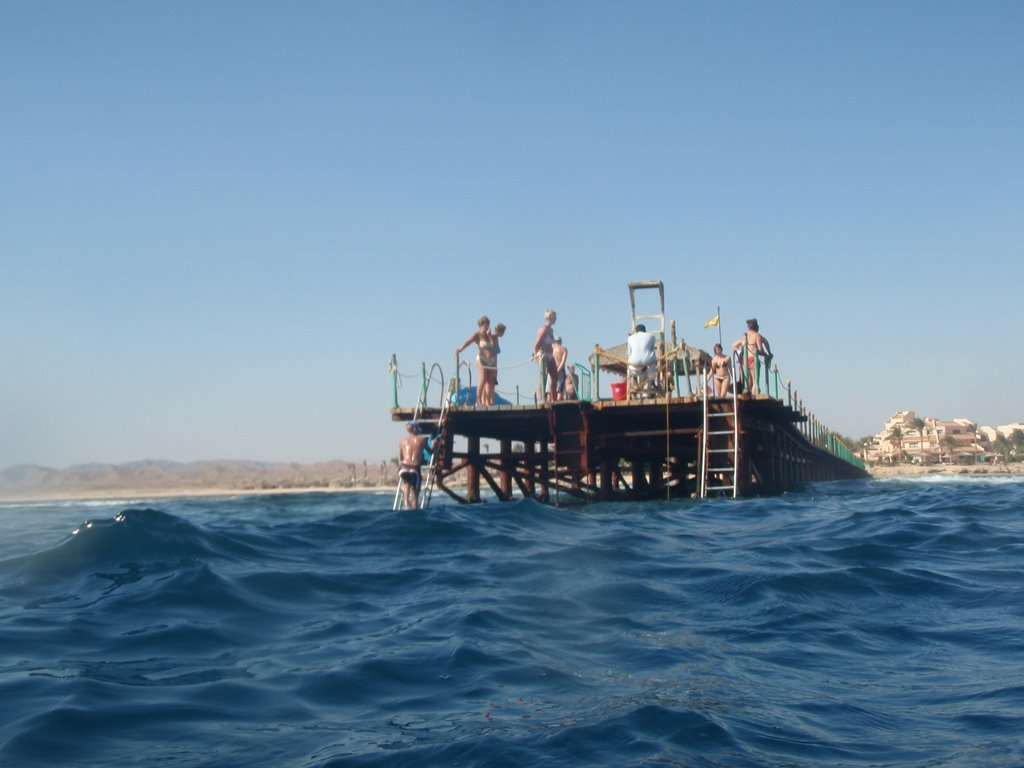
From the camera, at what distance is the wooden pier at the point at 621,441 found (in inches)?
667

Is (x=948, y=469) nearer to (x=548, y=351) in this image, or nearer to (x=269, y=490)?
(x=269, y=490)

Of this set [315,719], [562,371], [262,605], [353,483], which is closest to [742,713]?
[315,719]

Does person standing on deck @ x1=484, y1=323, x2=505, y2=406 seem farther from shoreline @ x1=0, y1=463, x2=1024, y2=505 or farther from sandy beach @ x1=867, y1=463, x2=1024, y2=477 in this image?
sandy beach @ x1=867, y1=463, x2=1024, y2=477

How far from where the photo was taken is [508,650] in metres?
4.90

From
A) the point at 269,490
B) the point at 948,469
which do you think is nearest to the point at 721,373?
the point at 269,490

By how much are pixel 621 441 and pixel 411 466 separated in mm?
6301

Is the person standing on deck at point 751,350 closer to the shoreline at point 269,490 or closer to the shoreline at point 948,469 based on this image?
the shoreline at point 269,490

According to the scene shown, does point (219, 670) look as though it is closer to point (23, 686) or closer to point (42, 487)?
point (23, 686)

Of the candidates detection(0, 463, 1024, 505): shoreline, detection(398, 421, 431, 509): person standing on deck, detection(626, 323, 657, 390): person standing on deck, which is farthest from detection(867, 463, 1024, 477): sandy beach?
detection(398, 421, 431, 509): person standing on deck

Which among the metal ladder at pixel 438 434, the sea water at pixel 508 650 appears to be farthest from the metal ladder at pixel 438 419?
the sea water at pixel 508 650

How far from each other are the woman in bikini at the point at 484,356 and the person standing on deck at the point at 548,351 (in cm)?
88

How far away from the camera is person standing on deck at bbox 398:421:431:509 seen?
46.5 ft

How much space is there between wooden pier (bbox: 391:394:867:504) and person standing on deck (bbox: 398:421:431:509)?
291 centimetres

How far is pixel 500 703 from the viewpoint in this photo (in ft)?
13.3
